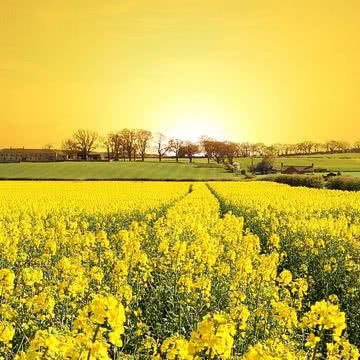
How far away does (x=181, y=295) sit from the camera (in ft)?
26.8

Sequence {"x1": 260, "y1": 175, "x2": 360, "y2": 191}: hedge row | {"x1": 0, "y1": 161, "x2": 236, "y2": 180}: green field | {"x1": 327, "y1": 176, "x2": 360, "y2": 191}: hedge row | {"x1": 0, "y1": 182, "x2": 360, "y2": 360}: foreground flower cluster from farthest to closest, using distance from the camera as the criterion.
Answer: {"x1": 0, "y1": 161, "x2": 236, "y2": 180}: green field, {"x1": 260, "y1": 175, "x2": 360, "y2": 191}: hedge row, {"x1": 327, "y1": 176, "x2": 360, "y2": 191}: hedge row, {"x1": 0, "y1": 182, "x2": 360, "y2": 360}: foreground flower cluster

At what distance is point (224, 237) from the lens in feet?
43.3

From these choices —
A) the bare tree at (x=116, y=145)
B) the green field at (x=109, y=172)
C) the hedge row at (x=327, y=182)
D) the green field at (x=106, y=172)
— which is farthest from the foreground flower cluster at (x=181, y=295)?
the bare tree at (x=116, y=145)

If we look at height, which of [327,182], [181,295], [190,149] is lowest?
[327,182]

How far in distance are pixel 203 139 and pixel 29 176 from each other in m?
82.3

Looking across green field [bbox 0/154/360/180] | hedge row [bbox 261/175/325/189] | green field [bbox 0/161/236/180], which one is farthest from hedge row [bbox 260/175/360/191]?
green field [bbox 0/161/236/180]

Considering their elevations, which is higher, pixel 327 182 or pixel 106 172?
pixel 327 182

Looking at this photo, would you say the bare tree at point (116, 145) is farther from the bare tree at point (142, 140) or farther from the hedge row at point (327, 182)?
the hedge row at point (327, 182)

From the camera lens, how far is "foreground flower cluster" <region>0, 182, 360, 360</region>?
3.80m

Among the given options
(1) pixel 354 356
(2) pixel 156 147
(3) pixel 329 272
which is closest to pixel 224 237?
(3) pixel 329 272

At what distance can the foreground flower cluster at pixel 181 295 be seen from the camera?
3.80 m

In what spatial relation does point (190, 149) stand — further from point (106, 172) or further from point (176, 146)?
point (106, 172)

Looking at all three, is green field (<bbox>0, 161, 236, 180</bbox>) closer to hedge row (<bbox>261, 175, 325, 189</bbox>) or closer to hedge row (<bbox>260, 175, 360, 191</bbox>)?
hedge row (<bbox>261, 175, 325, 189</bbox>)

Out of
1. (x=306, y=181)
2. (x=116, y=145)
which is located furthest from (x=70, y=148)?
(x=306, y=181)
